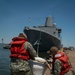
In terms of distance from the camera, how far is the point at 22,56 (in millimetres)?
4871

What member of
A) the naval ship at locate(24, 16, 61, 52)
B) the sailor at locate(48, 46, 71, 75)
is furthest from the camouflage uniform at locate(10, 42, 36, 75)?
the naval ship at locate(24, 16, 61, 52)

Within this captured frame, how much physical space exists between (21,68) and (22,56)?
0.28 metres

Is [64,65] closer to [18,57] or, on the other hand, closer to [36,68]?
[36,68]

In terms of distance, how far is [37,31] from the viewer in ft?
160

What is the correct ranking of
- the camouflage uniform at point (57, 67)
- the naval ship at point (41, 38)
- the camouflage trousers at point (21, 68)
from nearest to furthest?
the camouflage trousers at point (21, 68)
the camouflage uniform at point (57, 67)
the naval ship at point (41, 38)

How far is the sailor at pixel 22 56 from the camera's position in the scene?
486 cm

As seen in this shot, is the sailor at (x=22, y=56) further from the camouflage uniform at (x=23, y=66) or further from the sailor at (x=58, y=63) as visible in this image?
the sailor at (x=58, y=63)

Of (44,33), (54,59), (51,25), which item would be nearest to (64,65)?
(54,59)

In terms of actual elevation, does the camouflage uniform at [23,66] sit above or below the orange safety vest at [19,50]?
below

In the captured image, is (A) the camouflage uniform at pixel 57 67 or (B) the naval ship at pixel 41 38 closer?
(A) the camouflage uniform at pixel 57 67

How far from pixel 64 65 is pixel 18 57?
1175 mm

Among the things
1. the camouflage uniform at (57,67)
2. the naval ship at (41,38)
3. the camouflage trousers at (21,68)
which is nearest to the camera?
the camouflage trousers at (21,68)

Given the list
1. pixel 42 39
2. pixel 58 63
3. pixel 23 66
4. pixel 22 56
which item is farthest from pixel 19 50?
pixel 42 39

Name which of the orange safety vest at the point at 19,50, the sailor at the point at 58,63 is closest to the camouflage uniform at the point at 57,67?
the sailor at the point at 58,63
